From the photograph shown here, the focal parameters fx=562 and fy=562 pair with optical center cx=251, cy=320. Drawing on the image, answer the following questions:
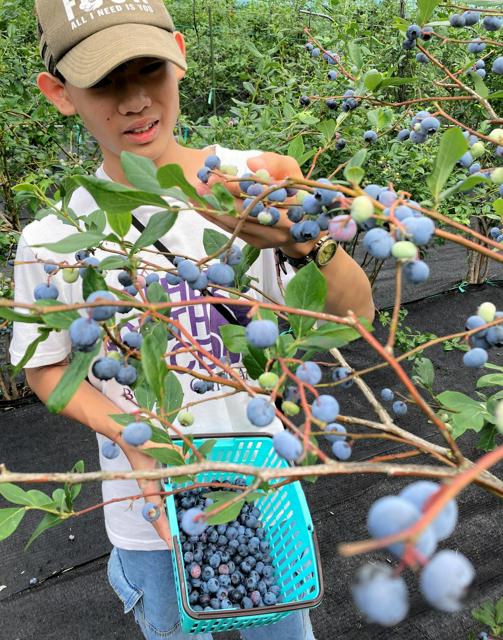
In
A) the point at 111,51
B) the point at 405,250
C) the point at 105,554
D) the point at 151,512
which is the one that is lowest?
the point at 105,554

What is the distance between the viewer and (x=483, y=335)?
1.81 ft

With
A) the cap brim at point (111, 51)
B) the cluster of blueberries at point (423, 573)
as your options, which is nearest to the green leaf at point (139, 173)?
the cluster of blueberries at point (423, 573)

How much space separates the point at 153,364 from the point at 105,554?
187 cm

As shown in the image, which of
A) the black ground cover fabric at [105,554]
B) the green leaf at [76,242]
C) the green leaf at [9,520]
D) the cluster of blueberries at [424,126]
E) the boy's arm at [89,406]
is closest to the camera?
the green leaf at [76,242]

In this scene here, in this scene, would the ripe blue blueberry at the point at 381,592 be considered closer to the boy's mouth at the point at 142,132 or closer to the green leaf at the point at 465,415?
the green leaf at the point at 465,415

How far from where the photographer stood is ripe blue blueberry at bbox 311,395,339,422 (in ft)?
1.60

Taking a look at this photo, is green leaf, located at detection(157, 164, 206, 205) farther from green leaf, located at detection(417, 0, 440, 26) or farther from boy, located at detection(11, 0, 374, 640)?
green leaf, located at detection(417, 0, 440, 26)

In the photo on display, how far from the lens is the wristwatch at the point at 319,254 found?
0.85 m

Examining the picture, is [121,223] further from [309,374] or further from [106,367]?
[309,374]

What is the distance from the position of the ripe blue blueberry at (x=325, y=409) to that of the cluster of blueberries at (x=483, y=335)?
0.16m

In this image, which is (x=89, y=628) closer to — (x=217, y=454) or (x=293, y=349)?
(x=217, y=454)

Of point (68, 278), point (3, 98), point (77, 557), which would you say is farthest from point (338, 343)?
point (3, 98)

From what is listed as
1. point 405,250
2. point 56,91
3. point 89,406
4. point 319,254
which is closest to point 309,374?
point 405,250

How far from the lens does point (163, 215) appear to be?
59cm
